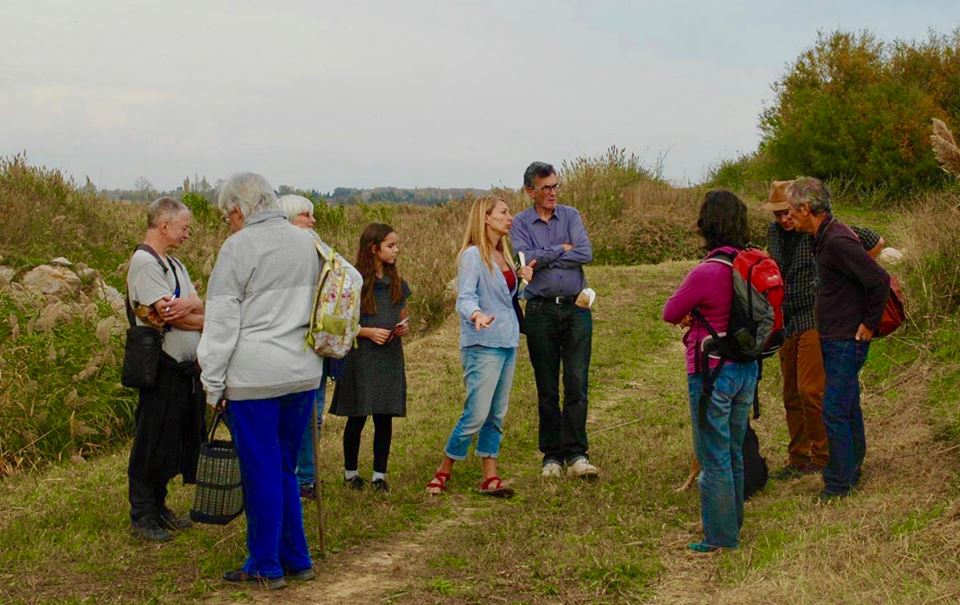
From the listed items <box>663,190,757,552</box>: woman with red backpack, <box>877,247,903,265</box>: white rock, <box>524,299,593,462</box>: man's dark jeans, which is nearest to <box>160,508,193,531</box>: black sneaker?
<box>524,299,593,462</box>: man's dark jeans

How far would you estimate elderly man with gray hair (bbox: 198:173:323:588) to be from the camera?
6090mm

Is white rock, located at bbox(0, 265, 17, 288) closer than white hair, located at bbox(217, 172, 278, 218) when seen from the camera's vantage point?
No

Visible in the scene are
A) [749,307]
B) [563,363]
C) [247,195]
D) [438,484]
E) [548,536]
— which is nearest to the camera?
[247,195]

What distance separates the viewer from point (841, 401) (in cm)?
765

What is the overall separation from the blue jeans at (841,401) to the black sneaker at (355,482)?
3210mm

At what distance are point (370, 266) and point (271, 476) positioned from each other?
249 cm

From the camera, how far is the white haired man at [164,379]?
23.5ft

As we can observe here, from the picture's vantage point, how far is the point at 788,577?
6.00 meters

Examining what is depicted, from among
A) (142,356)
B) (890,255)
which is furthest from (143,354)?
(890,255)

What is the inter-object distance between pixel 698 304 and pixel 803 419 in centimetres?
233

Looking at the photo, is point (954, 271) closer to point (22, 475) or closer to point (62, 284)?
point (22, 475)

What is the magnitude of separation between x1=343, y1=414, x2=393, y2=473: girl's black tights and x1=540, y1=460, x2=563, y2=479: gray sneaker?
127cm

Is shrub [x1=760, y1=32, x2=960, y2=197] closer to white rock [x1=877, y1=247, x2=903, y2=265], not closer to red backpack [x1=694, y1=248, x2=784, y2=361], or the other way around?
white rock [x1=877, y1=247, x2=903, y2=265]

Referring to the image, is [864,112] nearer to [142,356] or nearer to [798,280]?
[798,280]
